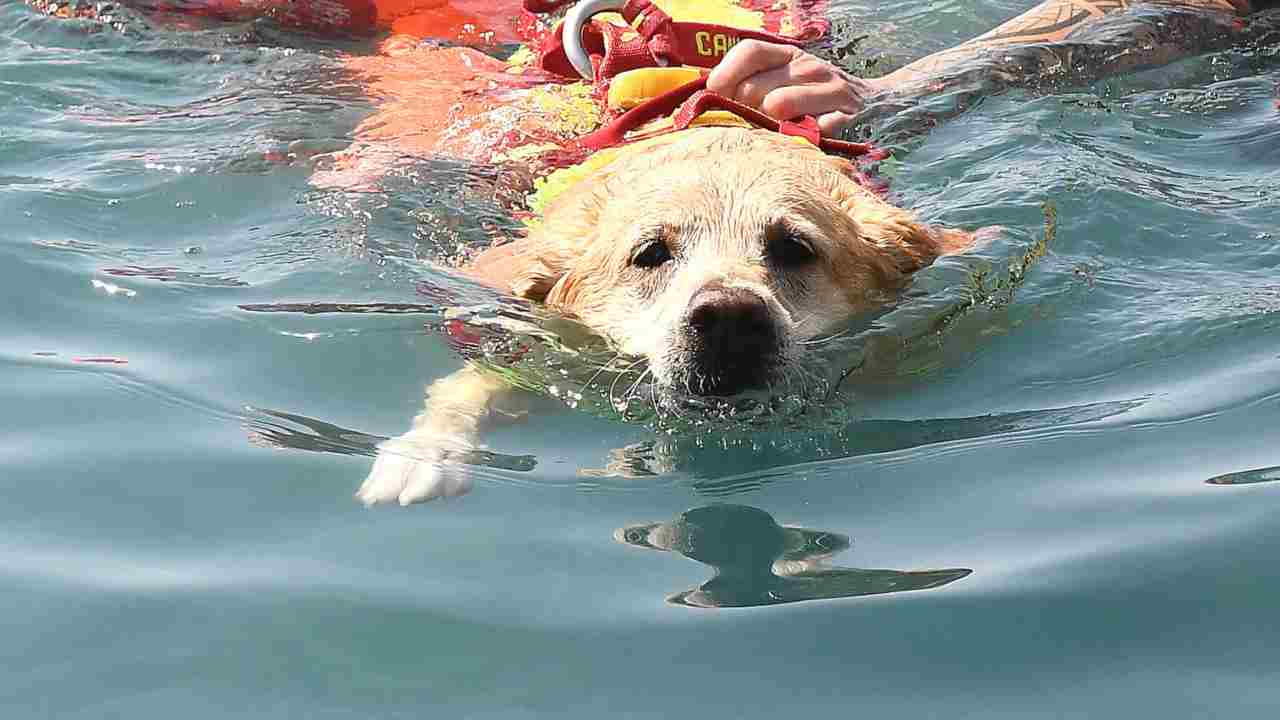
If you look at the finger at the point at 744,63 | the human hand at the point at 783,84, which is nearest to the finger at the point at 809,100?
the human hand at the point at 783,84

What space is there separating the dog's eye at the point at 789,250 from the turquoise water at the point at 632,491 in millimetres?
365

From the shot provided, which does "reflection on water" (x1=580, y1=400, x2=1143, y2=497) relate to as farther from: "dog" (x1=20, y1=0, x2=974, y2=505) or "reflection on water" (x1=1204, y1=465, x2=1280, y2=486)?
"reflection on water" (x1=1204, y1=465, x2=1280, y2=486)

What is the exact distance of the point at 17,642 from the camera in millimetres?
2434

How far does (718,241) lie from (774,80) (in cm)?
139

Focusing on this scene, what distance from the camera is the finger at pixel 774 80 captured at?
5.40 metres

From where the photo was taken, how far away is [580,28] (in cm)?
554

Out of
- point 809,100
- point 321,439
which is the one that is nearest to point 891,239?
point 809,100

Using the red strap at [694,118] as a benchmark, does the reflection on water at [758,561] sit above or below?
below

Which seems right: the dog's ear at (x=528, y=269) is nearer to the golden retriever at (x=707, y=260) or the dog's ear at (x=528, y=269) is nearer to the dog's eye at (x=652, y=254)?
the golden retriever at (x=707, y=260)

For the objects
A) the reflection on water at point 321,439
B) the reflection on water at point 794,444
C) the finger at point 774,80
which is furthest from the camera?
the finger at point 774,80

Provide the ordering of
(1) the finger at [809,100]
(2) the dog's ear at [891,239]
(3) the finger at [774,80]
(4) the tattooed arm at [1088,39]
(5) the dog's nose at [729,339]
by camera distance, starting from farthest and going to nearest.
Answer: (4) the tattooed arm at [1088,39], (3) the finger at [774,80], (1) the finger at [809,100], (2) the dog's ear at [891,239], (5) the dog's nose at [729,339]

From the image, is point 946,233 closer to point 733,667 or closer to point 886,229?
point 886,229

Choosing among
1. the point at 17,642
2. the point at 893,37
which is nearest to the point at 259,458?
the point at 17,642

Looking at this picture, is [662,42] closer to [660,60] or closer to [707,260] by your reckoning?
[660,60]
